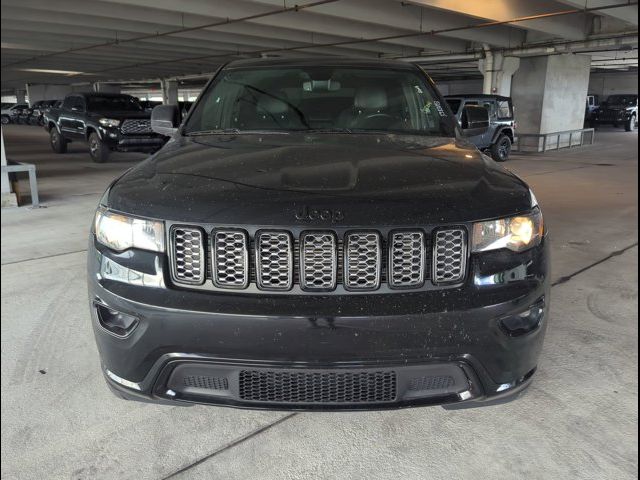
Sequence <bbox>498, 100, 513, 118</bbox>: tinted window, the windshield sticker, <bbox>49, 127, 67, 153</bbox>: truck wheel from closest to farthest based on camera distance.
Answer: the windshield sticker < <bbox>498, 100, 513, 118</bbox>: tinted window < <bbox>49, 127, 67, 153</bbox>: truck wheel

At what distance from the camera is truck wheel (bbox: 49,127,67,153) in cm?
1502

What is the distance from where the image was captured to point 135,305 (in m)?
1.85

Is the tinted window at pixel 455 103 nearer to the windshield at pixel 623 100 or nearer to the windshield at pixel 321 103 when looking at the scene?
the windshield at pixel 321 103

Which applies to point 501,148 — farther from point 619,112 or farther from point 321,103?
point 619,112

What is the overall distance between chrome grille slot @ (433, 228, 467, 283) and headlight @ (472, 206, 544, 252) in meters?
0.06

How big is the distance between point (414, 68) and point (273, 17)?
1233 centimetres

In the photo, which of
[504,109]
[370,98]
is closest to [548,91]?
[504,109]

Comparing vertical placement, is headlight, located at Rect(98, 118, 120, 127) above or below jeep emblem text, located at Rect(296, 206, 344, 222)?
below

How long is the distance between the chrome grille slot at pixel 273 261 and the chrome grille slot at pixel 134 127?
37.2 feet

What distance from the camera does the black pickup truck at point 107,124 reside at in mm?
12273

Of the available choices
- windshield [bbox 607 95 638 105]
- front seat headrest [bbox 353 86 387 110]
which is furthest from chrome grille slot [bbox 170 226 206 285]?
windshield [bbox 607 95 638 105]

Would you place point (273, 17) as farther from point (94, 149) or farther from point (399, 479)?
point (399, 479)

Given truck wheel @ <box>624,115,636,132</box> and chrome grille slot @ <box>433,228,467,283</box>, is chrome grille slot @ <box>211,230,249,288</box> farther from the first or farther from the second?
truck wheel @ <box>624,115,636,132</box>

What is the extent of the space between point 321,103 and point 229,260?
1.63 m
